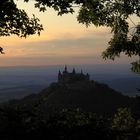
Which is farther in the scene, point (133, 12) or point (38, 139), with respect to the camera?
point (133, 12)

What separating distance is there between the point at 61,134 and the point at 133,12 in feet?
63.3

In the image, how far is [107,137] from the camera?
1047 centimetres

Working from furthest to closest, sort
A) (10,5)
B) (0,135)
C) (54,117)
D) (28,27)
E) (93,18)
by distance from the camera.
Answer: (93,18), (28,27), (10,5), (54,117), (0,135)

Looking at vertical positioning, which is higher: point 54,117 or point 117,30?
A: point 117,30

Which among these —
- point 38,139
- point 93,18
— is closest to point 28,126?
point 38,139

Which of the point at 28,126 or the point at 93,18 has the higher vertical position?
the point at 93,18

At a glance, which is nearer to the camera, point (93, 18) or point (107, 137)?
point (107, 137)

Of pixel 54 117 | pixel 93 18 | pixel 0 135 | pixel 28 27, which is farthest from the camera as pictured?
pixel 93 18

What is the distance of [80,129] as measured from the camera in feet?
34.1

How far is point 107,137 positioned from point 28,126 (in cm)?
191

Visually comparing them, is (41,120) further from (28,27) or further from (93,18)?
(93,18)

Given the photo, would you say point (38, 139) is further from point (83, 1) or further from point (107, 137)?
point (83, 1)

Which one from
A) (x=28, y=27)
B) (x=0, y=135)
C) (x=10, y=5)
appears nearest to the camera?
(x=0, y=135)

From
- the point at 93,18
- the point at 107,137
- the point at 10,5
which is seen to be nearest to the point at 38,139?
the point at 107,137
